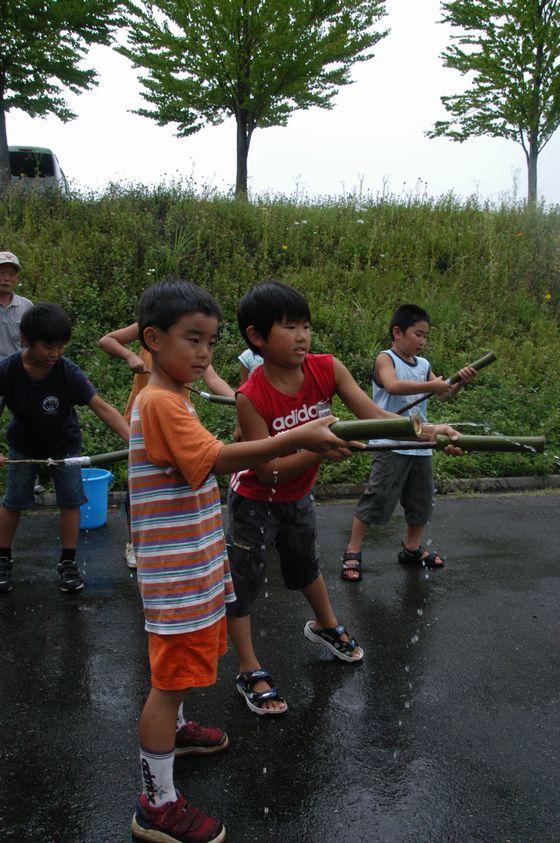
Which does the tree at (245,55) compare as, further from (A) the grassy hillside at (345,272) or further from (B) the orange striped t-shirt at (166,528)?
(B) the orange striped t-shirt at (166,528)

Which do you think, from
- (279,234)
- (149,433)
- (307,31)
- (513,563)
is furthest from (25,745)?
(307,31)

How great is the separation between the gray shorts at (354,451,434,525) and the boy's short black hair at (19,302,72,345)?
2.10 metres

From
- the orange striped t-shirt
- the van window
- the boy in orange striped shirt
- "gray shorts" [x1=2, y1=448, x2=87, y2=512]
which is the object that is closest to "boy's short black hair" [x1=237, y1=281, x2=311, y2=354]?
the boy in orange striped shirt

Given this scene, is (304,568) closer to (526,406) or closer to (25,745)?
(25,745)

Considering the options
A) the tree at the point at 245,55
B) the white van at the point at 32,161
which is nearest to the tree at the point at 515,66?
the tree at the point at 245,55

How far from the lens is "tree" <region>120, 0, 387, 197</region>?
1229 cm

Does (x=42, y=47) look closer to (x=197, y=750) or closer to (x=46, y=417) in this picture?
(x=46, y=417)

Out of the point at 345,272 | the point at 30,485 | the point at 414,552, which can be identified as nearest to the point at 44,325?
the point at 30,485

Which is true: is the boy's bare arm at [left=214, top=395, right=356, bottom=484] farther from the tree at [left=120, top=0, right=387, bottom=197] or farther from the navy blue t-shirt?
the tree at [left=120, top=0, right=387, bottom=197]

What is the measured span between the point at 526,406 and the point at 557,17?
11.2 meters

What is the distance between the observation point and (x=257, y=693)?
289 cm

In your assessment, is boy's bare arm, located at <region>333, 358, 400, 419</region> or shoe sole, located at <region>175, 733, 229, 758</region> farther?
boy's bare arm, located at <region>333, 358, 400, 419</region>

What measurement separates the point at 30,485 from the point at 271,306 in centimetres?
230

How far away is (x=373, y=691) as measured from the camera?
309 cm
